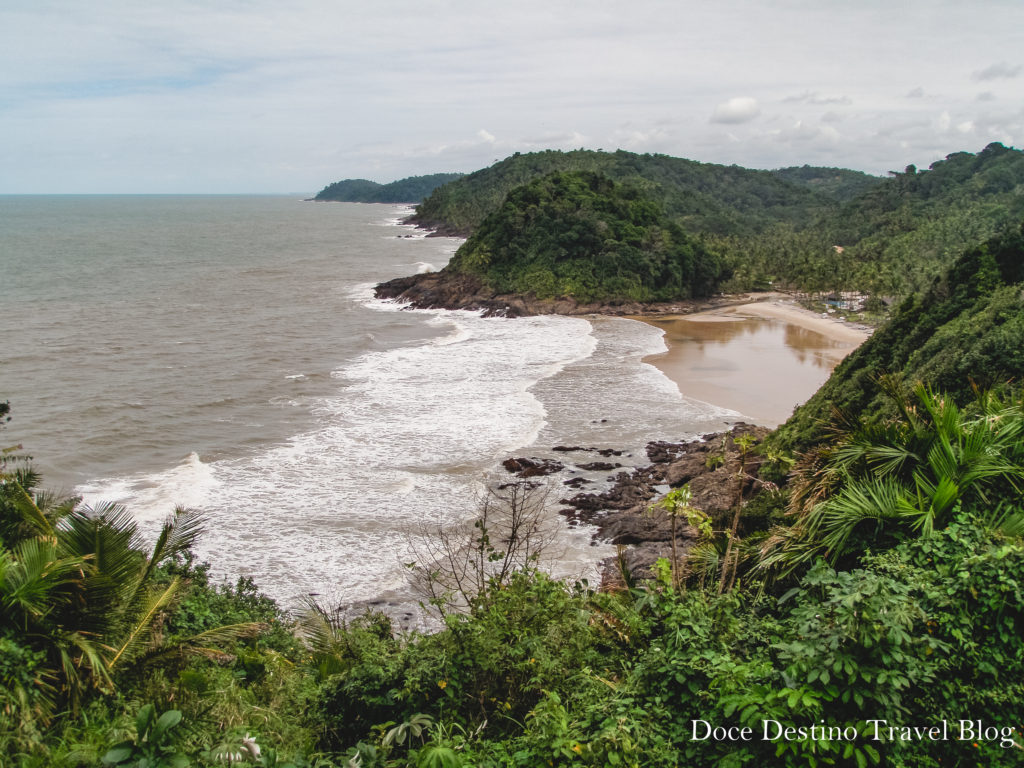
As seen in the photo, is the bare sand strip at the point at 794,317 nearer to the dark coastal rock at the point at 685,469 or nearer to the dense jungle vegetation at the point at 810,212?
the dense jungle vegetation at the point at 810,212

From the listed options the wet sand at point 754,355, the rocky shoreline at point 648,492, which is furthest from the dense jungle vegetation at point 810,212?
the rocky shoreline at point 648,492

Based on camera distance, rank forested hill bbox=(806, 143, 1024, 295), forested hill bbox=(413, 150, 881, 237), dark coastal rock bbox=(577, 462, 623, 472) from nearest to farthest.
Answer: dark coastal rock bbox=(577, 462, 623, 472) → forested hill bbox=(806, 143, 1024, 295) → forested hill bbox=(413, 150, 881, 237)

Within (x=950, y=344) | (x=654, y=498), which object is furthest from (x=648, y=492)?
(x=950, y=344)

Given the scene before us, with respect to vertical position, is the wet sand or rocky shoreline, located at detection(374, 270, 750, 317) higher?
rocky shoreline, located at detection(374, 270, 750, 317)

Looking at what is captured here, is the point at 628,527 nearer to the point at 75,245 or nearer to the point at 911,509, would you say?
the point at 911,509

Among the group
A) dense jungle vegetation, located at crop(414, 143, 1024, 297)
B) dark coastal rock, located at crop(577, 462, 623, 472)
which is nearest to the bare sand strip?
dense jungle vegetation, located at crop(414, 143, 1024, 297)

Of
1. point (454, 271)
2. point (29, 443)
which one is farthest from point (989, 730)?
point (454, 271)

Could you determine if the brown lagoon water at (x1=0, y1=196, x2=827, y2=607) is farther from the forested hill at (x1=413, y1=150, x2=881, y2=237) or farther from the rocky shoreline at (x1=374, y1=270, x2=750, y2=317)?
the forested hill at (x1=413, y1=150, x2=881, y2=237)
